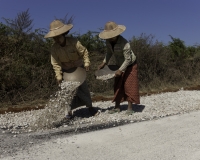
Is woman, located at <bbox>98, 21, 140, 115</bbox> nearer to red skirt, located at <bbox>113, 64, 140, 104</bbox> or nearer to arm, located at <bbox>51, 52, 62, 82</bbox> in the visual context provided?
red skirt, located at <bbox>113, 64, 140, 104</bbox>

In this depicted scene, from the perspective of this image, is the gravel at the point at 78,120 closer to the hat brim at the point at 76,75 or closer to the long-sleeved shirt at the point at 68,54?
the hat brim at the point at 76,75

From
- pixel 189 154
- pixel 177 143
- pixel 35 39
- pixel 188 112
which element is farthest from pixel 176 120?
pixel 35 39

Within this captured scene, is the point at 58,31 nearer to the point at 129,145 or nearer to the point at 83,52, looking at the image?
the point at 83,52

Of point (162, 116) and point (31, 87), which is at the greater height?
Result: point (31, 87)

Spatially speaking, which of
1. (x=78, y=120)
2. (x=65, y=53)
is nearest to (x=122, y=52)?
(x=65, y=53)

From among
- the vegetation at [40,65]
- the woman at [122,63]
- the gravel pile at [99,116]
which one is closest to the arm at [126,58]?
the woman at [122,63]

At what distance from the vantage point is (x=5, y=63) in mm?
8742

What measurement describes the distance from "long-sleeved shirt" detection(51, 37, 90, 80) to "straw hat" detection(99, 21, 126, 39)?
1.56ft

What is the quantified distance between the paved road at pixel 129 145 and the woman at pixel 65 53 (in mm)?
1381

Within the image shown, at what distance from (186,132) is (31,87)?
5.40m

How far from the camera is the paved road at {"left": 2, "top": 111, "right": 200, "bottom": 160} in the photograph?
3752 millimetres

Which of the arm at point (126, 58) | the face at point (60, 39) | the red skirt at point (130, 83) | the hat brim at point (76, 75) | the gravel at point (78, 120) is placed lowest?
the gravel at point (78, 120)

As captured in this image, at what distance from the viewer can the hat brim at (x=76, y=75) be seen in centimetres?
589

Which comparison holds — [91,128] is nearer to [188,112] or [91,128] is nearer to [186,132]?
[186,132]
